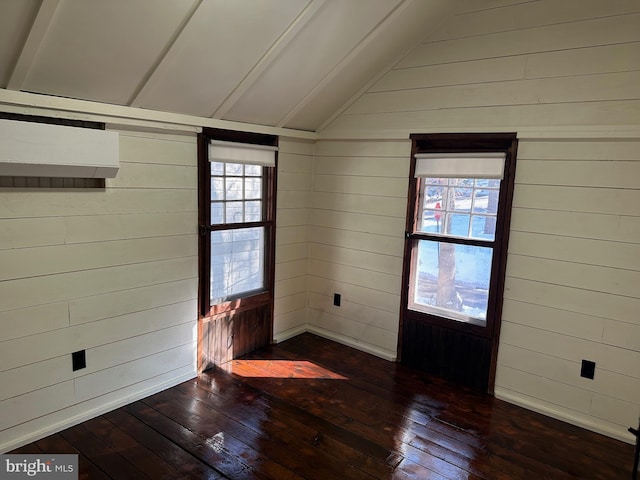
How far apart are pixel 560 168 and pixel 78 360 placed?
3.26 metres

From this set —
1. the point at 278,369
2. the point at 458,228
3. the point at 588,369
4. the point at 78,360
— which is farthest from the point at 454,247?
the point at 78,360

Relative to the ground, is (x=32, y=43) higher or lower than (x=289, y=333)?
higher

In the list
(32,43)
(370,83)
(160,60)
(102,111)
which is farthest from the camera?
(370,83)

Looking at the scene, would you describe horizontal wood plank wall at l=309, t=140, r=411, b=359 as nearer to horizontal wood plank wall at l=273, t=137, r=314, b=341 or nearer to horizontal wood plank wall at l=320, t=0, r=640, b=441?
horizontal wood plank wall at l=273, t=137, r=314, b=341

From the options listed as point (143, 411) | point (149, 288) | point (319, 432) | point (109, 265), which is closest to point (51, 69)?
point (109, 265)

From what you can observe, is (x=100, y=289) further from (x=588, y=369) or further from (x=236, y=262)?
(x=588, y=369)

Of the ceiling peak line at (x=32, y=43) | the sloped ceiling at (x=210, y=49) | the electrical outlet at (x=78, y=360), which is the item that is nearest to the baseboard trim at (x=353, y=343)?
the sloped ceiling at (x=210, y=49)

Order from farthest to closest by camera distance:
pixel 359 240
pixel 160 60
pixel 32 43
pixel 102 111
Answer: pixel 359 240 → pixel 102 111 → pixel 160 60 → pixel 32 43

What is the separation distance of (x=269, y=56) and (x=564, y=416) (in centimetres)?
304

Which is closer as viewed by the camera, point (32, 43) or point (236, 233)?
point (32, 43)

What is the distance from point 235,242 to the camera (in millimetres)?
3664

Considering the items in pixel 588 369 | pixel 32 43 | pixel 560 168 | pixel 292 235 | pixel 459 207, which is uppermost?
pixel 32 43

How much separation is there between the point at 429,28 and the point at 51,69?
2517 millimetres

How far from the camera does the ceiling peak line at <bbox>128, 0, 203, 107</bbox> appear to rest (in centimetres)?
227
